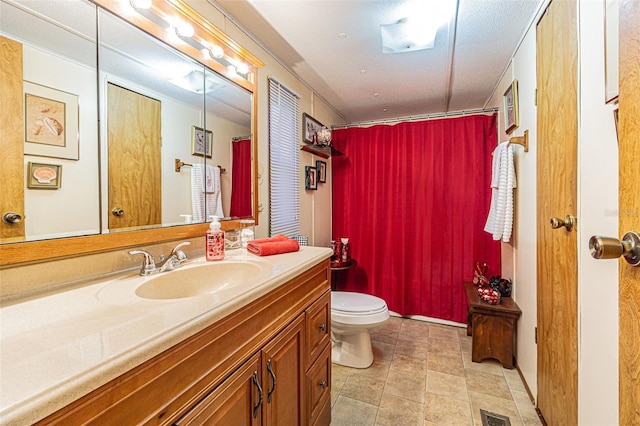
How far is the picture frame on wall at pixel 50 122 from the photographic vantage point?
806 mm

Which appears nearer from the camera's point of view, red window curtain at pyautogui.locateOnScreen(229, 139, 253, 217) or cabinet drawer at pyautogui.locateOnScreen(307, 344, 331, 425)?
cabinet drawer at pyautogui.locateOnScreen(307, 344, 331, 425)

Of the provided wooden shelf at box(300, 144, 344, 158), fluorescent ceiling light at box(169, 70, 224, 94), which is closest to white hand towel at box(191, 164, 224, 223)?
fluorescent ceiling light at box(169, 70, 224, 94)

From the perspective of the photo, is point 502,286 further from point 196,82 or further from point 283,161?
point 196,82

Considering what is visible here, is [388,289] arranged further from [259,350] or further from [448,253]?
[259,350]

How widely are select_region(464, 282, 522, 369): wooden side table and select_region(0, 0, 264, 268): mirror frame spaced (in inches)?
69.1

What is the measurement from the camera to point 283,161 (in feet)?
6.80

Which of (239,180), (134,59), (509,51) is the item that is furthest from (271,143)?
(509,51)

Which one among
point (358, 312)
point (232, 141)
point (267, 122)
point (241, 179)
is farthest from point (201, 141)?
point (358, 312)

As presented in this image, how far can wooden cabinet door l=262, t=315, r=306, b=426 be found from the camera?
90 centimetres

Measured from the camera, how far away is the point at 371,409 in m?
1.62

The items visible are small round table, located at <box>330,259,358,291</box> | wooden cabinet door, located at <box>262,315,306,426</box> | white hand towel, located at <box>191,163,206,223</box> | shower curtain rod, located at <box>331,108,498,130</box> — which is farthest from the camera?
small round table, located at <box>330,259,358,291</box>

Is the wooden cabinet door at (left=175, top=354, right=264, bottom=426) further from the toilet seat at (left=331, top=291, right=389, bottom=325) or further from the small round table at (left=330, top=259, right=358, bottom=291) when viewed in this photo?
the small round table at (left=330, top=259, right=358, bottom=291)

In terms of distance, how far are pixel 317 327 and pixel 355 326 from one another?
73 centimetres

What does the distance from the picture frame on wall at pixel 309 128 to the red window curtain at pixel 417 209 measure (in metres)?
0.61
